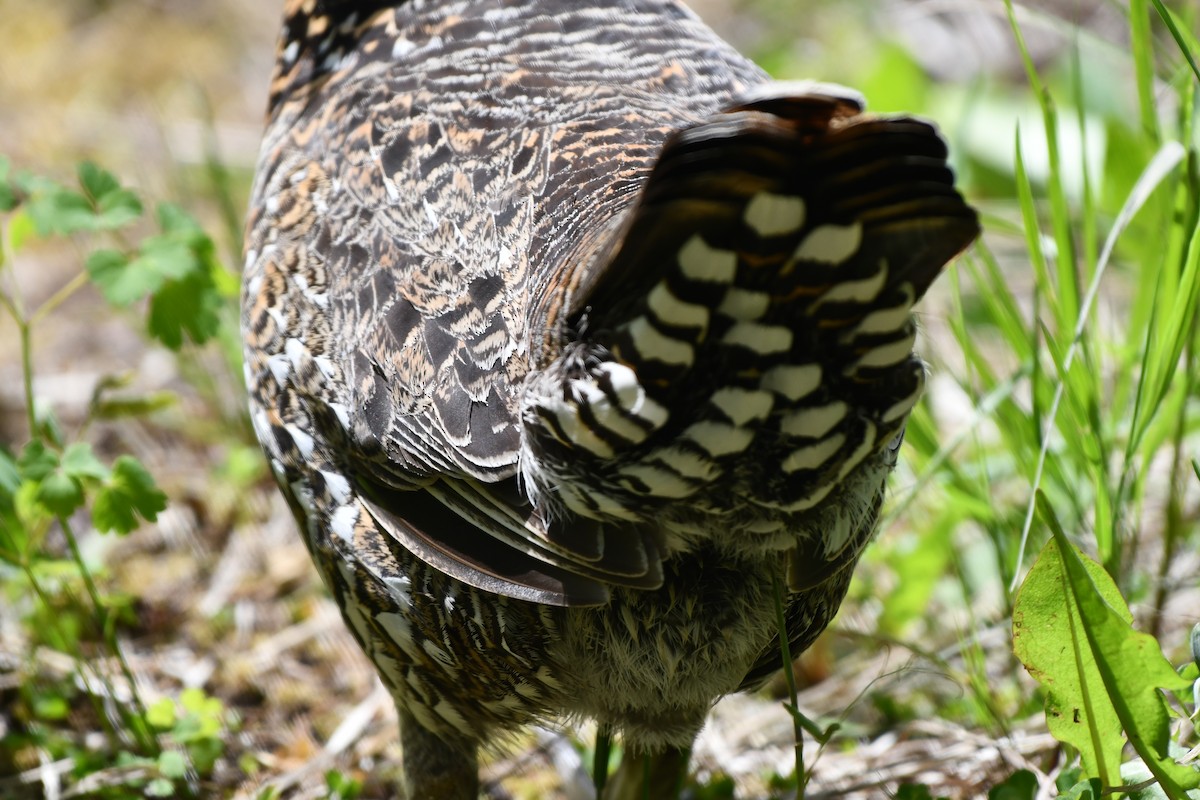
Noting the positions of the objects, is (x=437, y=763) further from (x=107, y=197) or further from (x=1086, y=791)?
(x=107, y=197)

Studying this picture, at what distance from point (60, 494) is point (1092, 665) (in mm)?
2497

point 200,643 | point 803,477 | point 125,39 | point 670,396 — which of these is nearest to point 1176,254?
point 803,477

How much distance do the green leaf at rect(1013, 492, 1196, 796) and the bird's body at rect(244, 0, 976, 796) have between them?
0.38m

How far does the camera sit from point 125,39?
7.68m

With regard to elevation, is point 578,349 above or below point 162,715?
above

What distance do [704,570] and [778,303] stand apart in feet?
2.46

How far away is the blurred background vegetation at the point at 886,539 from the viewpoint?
3.03m

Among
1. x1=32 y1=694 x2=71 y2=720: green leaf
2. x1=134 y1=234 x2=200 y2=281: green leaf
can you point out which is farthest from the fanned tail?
x1=32 y1=694 x2=71 y2=720: green leaf

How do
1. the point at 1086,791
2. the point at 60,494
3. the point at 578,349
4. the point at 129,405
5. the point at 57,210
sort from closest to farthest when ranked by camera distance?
the point at 578,349, the point at 1086,791, the point at 60,494, the point at 57,210, the point at 129,405

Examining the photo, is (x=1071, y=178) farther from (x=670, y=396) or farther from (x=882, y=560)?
(x=670, y=396)

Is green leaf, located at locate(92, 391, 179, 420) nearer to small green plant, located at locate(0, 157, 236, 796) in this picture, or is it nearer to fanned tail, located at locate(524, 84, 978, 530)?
small green plant, located at locate(0, 157, 236, 796)

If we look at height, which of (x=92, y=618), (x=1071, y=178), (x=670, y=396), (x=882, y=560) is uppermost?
(x=670, y=396)

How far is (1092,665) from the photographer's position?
244cm

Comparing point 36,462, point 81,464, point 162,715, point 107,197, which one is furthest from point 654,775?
point 107,197
